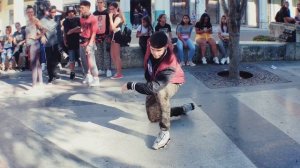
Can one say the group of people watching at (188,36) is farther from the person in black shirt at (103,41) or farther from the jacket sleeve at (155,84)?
the jacket sleeve at (155,84)

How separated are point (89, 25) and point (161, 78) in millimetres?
3941

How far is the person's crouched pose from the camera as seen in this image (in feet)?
17.3

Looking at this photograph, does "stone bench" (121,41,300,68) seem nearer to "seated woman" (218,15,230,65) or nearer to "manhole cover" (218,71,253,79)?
"seated woman" (218,15,230,65)

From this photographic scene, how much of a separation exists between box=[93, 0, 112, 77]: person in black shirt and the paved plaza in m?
1.20

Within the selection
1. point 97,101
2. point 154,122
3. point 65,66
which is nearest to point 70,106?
point 97,101

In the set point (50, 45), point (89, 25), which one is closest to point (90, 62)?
point (89, 25)

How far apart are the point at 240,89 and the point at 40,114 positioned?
3.61 meters

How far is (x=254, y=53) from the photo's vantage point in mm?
11531

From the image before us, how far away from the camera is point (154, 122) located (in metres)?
6.41

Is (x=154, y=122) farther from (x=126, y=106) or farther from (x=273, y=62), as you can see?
(x=273, y=62)

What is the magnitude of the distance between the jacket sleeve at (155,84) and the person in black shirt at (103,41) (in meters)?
4.54

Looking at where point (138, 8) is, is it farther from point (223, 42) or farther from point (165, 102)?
point (165, 102)

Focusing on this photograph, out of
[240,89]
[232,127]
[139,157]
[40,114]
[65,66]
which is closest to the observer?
[139,157]

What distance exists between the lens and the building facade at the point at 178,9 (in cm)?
2581
